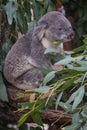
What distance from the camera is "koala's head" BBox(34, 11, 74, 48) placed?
264 centimetres

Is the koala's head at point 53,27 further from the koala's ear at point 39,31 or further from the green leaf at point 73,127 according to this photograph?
the green leaf at point 73,127

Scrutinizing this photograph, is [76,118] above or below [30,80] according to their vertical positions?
above

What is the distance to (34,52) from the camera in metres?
2.64

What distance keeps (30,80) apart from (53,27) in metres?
0.36

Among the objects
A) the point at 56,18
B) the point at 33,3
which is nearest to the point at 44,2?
the point at 33,3

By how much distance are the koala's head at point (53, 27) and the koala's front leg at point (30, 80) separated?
0.21m

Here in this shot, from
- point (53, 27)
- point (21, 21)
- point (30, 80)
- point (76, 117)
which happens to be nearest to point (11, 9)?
point (21, 21)

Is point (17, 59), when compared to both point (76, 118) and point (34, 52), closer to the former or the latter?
point (34, 52)

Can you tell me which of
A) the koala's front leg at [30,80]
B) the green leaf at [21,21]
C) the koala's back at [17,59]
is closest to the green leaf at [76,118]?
the koala's front leg at [30,80]

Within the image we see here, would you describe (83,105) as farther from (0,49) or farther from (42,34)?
(0,49)

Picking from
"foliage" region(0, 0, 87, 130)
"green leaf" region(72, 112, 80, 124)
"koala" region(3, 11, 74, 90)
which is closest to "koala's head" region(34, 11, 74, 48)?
"koala" region(3, 11, 74, 90)

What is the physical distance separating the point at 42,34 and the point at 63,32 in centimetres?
13

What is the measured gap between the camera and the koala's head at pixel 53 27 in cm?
264

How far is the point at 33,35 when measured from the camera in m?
2.66
